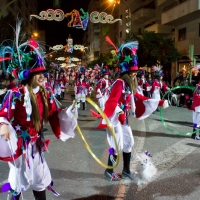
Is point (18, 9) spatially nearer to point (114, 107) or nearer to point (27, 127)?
point (114, 107)

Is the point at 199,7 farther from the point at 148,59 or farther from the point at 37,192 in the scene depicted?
the point at 37,192

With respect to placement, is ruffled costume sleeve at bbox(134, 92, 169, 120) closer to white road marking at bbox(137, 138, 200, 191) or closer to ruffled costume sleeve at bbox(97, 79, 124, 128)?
ruffled costume sleeve at bbox(97, 79, 124, 128)

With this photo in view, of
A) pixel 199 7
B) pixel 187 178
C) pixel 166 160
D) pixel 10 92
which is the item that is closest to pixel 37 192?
pixel 10 92

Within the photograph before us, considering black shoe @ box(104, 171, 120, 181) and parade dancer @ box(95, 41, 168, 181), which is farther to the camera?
black shoe @ box(104, 171, 120, 181)

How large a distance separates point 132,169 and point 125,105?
1317mm

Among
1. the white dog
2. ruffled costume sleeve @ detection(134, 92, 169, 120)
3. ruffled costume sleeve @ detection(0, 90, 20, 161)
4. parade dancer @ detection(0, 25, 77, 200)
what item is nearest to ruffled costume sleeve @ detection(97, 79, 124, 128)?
ruffled costume sleeve @ detection(134, 92, 169, 120)

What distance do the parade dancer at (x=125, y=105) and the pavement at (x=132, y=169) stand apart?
16.1 inches

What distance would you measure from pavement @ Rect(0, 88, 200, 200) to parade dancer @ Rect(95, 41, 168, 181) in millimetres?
409

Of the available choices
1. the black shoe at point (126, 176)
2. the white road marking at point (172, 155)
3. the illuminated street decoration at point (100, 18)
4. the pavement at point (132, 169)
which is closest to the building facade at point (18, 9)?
the illuminated street decoration at point (100, 18)

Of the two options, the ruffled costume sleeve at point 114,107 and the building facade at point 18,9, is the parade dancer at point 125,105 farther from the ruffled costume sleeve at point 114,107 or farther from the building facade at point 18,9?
the building facade at point 18,9

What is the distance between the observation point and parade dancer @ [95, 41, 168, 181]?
425 cm

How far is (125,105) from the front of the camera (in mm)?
4523

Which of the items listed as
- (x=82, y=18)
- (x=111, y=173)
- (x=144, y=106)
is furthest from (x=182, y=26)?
(x=111, y=173)

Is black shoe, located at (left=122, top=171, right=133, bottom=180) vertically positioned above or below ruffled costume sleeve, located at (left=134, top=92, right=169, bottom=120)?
below
